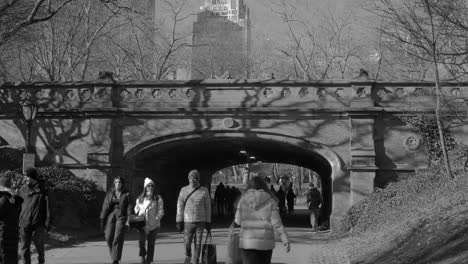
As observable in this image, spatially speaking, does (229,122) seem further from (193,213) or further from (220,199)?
(220,199)

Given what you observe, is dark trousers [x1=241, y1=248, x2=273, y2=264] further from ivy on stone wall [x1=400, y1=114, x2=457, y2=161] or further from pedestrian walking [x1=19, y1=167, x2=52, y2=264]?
ivy on stone wall [x1=400, y1=114, x2=457, y2=161]

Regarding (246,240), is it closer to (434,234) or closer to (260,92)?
(434,234)

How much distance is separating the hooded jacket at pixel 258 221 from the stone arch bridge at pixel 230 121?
51.6 feet

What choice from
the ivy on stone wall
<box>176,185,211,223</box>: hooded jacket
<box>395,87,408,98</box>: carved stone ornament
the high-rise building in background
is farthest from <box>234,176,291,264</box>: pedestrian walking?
the high-rise building in background

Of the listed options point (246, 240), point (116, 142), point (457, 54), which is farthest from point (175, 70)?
point (246, 240)

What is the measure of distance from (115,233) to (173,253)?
12.7 feet

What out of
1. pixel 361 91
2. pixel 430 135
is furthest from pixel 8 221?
pixel 430 135

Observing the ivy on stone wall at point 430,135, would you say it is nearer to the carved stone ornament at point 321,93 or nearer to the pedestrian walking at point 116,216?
the carved stone ornament at point 321,93

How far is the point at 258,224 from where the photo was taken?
28.2ft

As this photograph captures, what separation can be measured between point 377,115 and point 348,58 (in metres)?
19.6

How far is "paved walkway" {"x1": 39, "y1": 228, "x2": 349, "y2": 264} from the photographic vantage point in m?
14.9

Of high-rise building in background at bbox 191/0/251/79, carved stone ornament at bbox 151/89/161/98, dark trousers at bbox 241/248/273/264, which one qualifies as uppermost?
high-rise building in background at bbox 191/0/251/79

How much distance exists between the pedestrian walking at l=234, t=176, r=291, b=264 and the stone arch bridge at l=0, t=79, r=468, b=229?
15.7 m

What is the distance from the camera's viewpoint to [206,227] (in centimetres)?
1305
